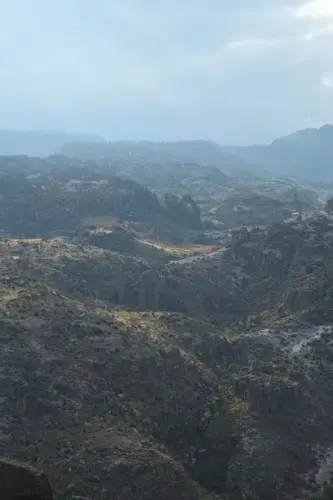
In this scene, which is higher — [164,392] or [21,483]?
[21,483]

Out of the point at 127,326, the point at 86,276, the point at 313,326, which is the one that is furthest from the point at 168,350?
the point at 86,276

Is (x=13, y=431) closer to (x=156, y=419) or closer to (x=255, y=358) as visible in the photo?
(x=156, y=419)

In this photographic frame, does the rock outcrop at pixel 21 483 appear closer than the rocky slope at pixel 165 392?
Yes

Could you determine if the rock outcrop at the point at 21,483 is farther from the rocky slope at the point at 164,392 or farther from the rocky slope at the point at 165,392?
the rocky slope at the point at 164,392

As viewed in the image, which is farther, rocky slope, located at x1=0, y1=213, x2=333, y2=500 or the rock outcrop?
rocky slope, located at x1=0, y1=213, x2=333, y2=500

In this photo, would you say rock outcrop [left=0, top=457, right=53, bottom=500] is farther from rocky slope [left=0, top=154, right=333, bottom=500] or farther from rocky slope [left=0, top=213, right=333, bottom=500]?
rocky slope [left=0, top=213, right=333, bottom=500]

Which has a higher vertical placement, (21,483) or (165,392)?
(21,483)

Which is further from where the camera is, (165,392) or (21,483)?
(165,392)

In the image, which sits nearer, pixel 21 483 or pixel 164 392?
pixel 21 483

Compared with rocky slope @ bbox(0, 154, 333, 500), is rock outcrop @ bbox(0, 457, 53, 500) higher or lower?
higher

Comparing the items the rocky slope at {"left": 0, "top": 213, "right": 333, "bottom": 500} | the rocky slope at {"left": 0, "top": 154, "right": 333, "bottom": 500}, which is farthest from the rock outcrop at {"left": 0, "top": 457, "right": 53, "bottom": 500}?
the rocky slope at {"left": 0, "top": 213, "right": 333, "bottom": 500}

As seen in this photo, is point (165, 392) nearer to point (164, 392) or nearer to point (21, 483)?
point (164, 392)

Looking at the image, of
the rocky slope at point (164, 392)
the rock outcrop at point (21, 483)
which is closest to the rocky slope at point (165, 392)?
the rocky slope at point (164, 392)

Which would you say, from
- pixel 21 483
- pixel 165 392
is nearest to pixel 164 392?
pixel 165 392
